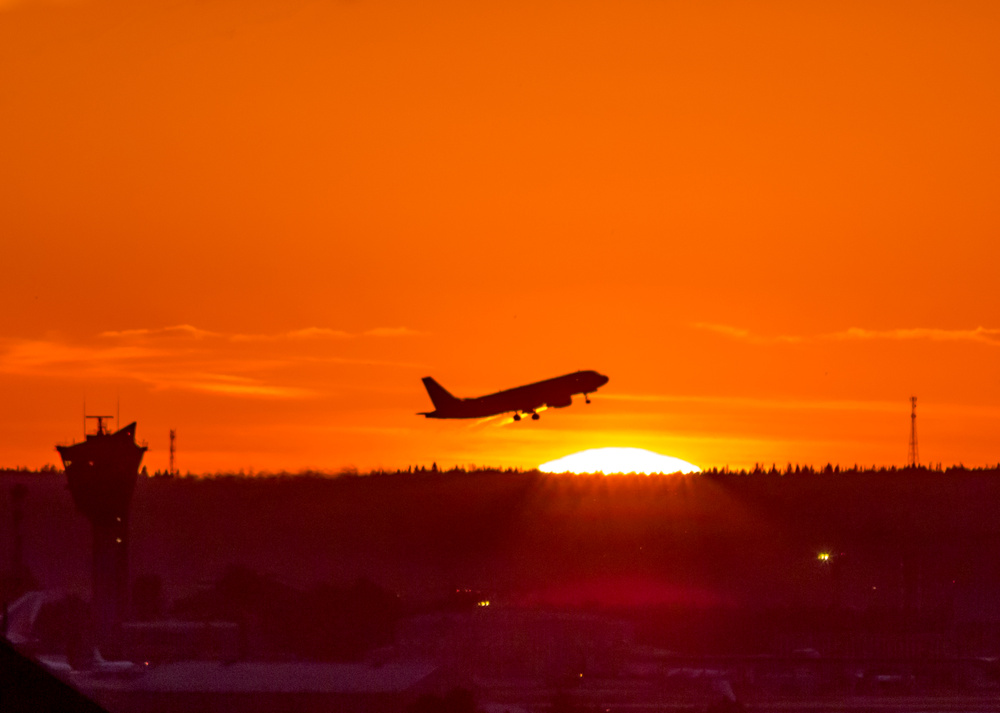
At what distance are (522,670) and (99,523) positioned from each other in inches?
2219

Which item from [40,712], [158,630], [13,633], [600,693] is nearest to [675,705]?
[600,693]

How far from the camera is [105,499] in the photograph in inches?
6944

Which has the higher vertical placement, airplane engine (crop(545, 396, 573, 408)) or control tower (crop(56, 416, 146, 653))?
airplane engine (crop(545, 396, 573, 408))

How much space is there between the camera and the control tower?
176 metres

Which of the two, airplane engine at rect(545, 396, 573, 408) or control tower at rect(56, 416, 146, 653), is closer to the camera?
control tower at rect(56, 416, 146, 653)

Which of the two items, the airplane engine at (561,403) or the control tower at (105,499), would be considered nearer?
the control tower at (105,499)

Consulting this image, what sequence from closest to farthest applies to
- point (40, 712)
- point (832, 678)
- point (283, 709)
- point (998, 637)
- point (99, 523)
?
point (40, 712), point (283, 709), point (832, 678), point (99, 523), point (998, 637)

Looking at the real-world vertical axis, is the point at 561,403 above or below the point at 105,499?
above

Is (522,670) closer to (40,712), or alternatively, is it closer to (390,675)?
(390,675)

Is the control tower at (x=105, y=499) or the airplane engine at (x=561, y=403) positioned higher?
the airplane engine at (x=561, y=403)

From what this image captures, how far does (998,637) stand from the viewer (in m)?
193

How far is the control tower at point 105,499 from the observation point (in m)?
176

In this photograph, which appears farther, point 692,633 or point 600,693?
point 692,633

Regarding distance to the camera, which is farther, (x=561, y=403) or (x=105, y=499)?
(x=561, y=403)
